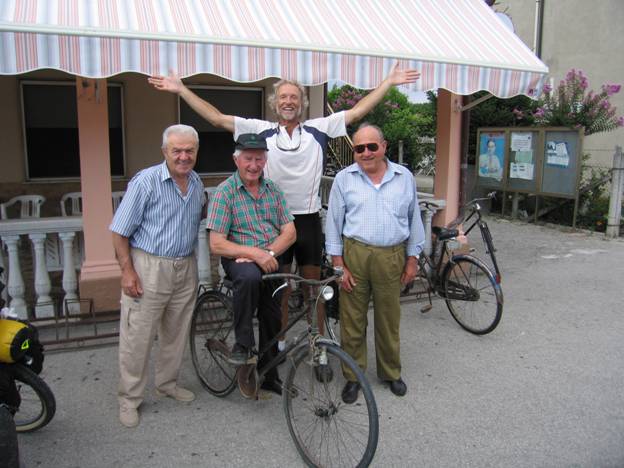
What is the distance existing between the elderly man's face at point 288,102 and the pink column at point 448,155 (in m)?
3.14

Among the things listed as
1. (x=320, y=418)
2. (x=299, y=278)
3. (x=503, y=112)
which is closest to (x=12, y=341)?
(x=299, y=278)

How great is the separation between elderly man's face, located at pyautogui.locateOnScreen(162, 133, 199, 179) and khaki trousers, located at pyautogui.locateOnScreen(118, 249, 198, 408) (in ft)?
1.74

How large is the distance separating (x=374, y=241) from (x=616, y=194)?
23.7 ft

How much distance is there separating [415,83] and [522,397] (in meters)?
2.64

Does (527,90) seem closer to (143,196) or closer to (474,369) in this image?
(474,369)

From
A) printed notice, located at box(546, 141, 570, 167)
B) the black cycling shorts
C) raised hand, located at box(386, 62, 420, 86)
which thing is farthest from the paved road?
printed notice, located at box(546, 141, 570, 167)

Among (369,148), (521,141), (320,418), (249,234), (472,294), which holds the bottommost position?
(320,418)

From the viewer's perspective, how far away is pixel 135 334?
321 cm

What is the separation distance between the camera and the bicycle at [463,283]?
15.4 ft

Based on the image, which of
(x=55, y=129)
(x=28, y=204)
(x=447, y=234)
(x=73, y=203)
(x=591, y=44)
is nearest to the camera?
(x=447, y=234)

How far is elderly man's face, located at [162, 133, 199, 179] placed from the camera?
303cm

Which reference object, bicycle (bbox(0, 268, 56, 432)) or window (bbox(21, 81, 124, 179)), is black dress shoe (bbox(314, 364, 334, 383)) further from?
window (bbox(21, 81, 124, 179))

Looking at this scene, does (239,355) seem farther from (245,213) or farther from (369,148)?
(369,148)

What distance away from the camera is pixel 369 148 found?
3.31 metres
